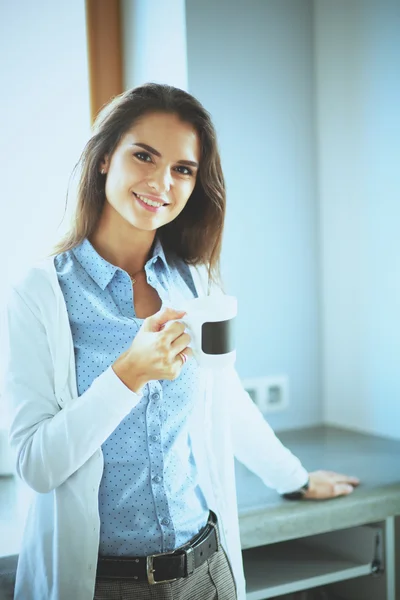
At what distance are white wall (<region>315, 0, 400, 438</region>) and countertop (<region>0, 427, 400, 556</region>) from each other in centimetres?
23

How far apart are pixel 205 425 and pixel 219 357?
23 cm

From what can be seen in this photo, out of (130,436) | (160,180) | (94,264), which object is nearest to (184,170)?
(160,180)

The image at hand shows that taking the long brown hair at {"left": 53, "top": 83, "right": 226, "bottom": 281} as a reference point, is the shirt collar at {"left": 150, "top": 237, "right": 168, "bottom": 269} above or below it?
below

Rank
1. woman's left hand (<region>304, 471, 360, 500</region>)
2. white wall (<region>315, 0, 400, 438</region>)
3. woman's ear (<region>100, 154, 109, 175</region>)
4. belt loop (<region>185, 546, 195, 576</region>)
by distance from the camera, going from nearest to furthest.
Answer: belt loop (<region>185, 546, 195, 576</region>)
woman's ear (<region>100, 154, 109, 175</region>)
woman's left hand (<region>304, 471, 360, 500</region>)
white wall (<region>315, 0, 400, 438</region>)

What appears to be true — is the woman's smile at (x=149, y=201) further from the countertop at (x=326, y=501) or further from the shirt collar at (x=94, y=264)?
the countertop at (x=326, y=501)

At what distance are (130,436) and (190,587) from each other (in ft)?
0.84

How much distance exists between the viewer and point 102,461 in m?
1.06

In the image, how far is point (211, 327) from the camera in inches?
39.7

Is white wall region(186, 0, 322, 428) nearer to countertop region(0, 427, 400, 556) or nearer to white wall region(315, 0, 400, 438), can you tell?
white wall region(315, 0, 400, 438)

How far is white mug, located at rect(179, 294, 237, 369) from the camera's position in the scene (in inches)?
39.6

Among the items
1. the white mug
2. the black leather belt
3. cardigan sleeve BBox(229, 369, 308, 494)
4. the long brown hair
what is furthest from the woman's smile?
the black leather belt

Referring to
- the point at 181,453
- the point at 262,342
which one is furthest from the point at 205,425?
the point at 262,342

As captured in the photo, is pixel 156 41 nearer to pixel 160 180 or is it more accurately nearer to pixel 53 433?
pixel 160 180

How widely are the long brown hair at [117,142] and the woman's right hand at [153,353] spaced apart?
0.92 feet
